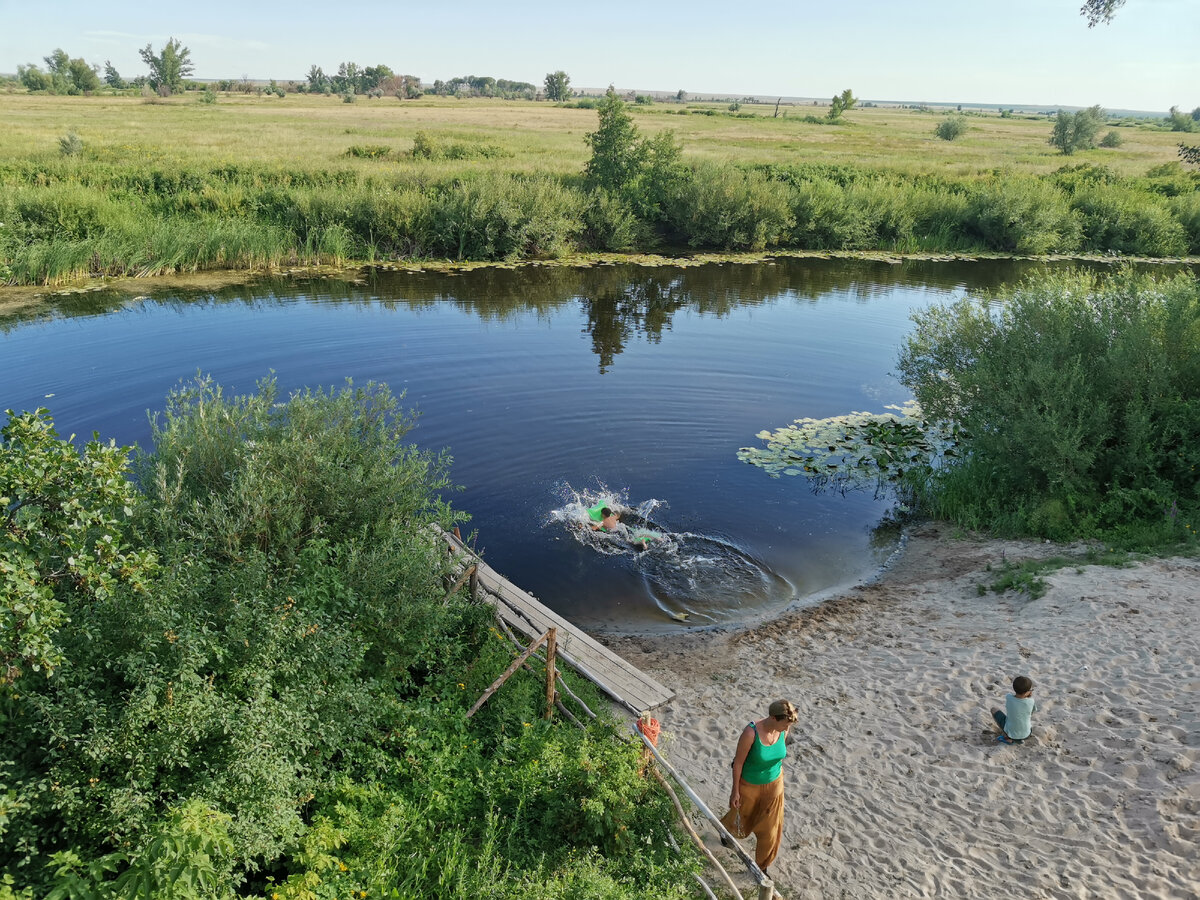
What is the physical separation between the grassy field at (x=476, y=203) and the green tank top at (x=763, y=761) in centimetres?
3111

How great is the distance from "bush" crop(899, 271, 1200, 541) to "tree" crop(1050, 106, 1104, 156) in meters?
75.1

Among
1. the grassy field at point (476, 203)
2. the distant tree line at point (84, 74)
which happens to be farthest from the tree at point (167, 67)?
the grassy field at point (476, 203)

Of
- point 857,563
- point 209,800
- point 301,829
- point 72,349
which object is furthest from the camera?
point 72,349

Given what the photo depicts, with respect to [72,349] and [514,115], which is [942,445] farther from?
[514,115]

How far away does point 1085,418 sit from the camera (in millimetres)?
14445

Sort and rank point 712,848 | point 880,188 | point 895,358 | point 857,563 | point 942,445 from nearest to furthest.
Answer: point 712,848 → point 857,563 → point 942,445 → point 895,358 → point 880,188

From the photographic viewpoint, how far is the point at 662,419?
19781mm

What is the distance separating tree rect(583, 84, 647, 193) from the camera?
3972cm

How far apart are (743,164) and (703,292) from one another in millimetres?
20261

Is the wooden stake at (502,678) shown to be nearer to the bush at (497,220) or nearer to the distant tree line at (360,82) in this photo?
the bush at (497,220)

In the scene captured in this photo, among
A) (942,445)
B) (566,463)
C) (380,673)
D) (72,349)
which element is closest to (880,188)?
(942,445)

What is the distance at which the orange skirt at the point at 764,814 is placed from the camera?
7195 mm

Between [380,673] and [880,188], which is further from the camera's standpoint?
[880,188]

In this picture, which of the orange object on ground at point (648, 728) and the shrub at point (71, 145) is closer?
the orange object on ground at point (648, 728)
